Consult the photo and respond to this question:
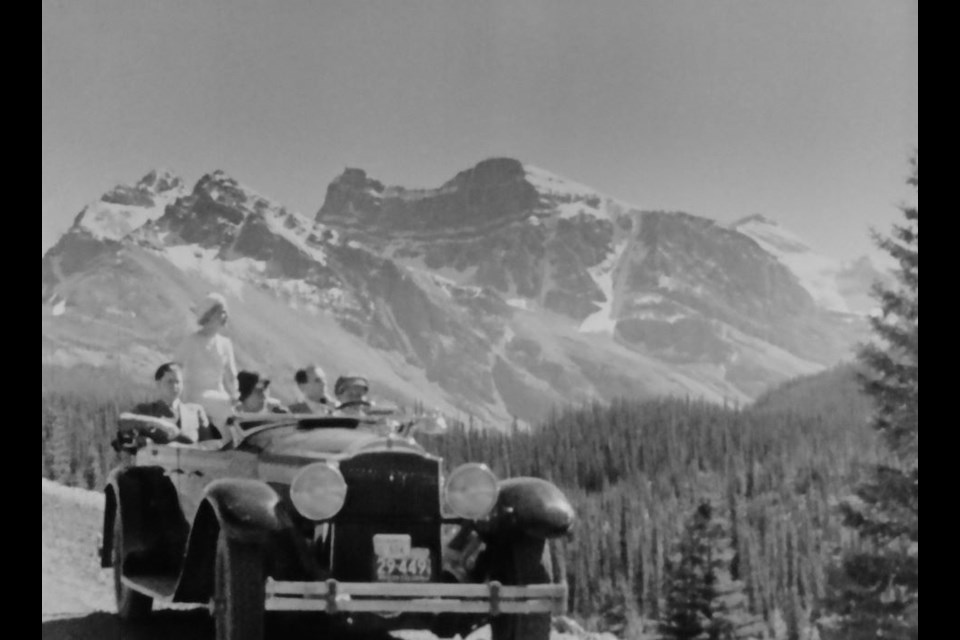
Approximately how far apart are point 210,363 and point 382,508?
8.58 feet

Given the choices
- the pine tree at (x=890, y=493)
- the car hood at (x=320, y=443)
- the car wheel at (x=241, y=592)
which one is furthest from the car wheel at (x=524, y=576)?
the pine tree at (x=890, y=493)

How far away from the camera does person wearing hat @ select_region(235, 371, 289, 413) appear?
25.7 feet

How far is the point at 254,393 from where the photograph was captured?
7.82 m

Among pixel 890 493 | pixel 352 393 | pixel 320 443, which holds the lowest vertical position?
pixel 890 493

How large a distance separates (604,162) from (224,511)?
11.8m

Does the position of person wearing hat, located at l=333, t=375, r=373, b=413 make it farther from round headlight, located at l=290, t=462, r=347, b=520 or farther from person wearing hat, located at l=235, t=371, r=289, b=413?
round headlight, located at l=290, t=462, r=347, b=520

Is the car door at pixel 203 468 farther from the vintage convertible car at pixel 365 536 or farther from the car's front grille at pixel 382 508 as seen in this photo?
the car's front grille at pixel 382 508

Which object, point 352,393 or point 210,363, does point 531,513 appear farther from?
point 210,363

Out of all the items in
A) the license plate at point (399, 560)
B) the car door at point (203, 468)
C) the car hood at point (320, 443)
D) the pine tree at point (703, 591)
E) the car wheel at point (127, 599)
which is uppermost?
the car hood at point (320, 443)

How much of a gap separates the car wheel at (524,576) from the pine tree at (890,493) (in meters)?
16.7

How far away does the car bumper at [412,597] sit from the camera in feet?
19.0

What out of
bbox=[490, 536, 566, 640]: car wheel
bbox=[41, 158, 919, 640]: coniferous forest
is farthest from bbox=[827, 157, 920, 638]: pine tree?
bbox=[490, 536, 566, 640]: car wheel

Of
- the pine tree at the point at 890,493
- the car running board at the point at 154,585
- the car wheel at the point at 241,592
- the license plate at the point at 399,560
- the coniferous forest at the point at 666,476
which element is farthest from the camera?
the coniferous forest at the point at 666,476

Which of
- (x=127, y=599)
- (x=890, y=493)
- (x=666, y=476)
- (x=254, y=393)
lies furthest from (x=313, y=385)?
(x=666, y=476)
